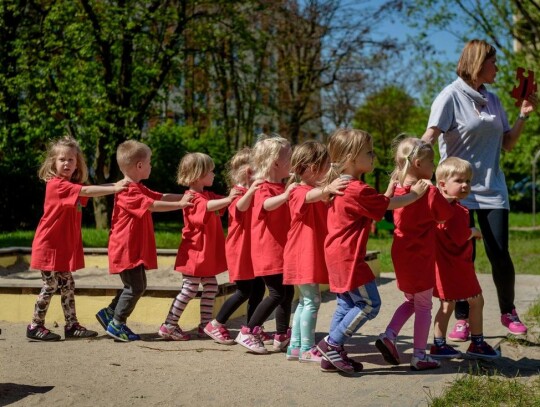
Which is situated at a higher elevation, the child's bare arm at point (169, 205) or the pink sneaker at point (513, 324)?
the child's bare arm at point (169, 205)

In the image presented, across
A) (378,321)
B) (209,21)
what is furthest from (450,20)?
(378,321)

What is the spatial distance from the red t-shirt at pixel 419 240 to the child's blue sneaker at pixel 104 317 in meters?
2.45

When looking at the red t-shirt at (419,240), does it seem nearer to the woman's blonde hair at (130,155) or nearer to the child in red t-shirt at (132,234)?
the child in red t-shirt at (132,234)

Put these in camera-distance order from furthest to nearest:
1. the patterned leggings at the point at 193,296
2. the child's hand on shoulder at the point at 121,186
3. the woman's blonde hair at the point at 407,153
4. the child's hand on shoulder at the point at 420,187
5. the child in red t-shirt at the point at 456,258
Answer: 1. the patterned leggings at the point at 193,296
2. the child's hand on shoulder at the point at 121,186
3. the child in red t-shirt at the point at 456,258
4. the woman's blonde hair at the point at 407,153
5. the child's hand on shoulder at the point at 420,187

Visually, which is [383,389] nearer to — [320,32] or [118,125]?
[118,125]

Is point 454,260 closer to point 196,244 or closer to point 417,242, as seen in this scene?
point 417,242

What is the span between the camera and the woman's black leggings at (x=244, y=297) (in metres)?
6.56

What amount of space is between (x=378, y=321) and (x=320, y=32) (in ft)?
81.1

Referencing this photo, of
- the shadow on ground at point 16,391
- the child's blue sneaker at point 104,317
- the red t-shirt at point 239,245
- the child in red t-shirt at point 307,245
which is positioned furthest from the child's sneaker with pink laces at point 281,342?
the shadow on ground at point 16,391

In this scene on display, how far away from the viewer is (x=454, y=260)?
5.94m

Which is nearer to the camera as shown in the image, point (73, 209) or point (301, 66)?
point (73, 209)

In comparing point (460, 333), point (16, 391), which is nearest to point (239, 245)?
point (460, 333)

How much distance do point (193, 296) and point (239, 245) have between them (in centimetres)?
70

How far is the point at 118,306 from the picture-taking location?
6.63 m
